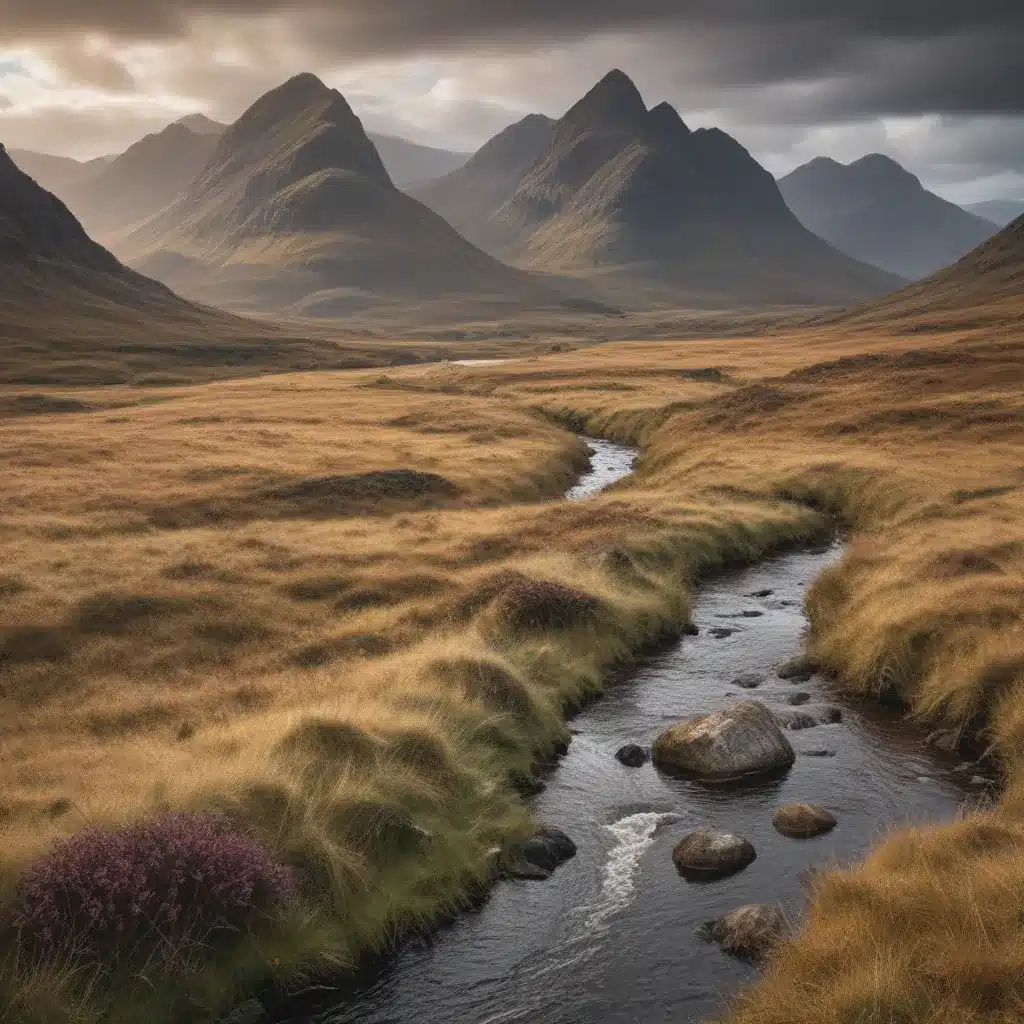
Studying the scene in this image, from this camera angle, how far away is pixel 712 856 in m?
17.0

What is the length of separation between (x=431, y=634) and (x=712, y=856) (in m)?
12.5

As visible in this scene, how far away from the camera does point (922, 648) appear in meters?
25.2

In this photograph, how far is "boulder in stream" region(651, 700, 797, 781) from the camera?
2059cm

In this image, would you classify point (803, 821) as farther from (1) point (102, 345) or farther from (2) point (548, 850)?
(1) point (102, 345)

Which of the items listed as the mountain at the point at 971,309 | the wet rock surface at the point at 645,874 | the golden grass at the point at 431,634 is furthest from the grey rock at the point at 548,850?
the mountain at the point at 971,309

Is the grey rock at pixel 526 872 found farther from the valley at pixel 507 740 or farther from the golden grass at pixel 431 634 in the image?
the golden grass at pixel 431 634

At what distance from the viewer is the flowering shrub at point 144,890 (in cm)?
1286

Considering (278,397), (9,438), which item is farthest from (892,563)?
(278,397)

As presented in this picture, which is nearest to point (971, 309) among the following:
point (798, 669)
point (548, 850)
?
point (798, 669)

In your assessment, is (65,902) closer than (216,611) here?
Yes

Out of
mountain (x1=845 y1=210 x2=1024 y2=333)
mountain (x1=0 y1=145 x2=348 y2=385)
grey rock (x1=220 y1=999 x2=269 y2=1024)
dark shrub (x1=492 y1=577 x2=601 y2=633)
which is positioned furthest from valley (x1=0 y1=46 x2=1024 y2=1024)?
mountain (x1=845 y1=210 x2=1024 y2=333)

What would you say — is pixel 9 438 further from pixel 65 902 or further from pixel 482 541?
pixel 65 902

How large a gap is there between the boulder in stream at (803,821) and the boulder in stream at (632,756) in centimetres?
370

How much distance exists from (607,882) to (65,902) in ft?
28.3
